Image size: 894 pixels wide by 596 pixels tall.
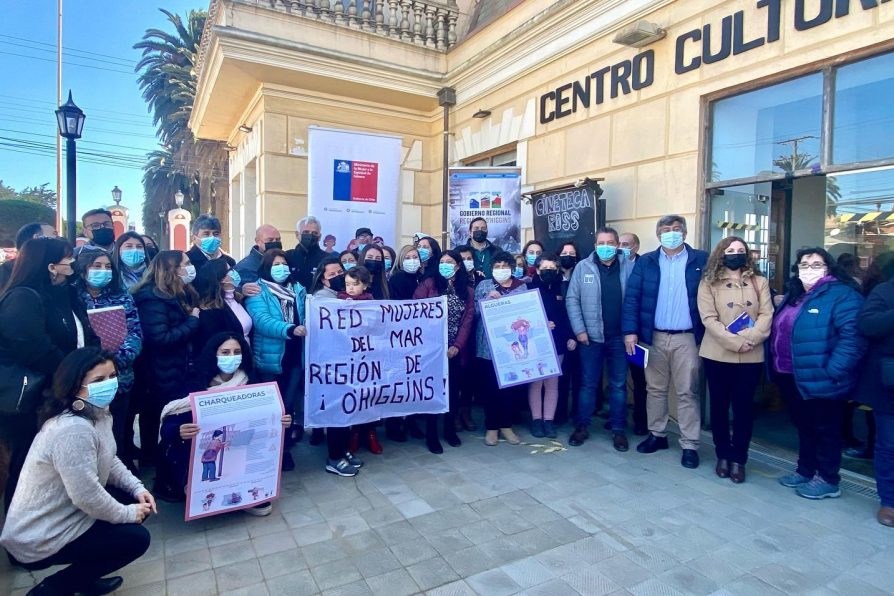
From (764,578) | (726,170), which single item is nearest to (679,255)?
(726,170)

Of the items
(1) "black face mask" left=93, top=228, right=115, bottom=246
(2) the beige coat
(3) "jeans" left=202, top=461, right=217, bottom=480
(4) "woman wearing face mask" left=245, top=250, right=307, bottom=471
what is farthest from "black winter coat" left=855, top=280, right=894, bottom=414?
(1) "black face mask" left=93, top=228, right=115, bottom=246

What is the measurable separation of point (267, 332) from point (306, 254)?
1824 mm

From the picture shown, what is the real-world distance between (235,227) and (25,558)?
1121cm

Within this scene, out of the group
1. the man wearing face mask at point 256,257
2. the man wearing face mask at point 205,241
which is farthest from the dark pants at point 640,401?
the man wearing face mask at point 205,241

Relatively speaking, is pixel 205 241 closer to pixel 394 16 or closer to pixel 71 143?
pixel 71 143

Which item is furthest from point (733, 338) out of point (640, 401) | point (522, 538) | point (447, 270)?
point (447, 270)

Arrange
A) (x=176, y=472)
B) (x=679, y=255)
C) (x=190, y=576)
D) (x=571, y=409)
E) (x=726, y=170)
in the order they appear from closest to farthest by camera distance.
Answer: (x=190, y=576) < (x=176, y=472) < (x=679, y=255) < (x=726, y=170) < (x=571, y=409)

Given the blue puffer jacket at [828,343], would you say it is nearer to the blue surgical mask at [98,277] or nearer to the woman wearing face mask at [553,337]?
the woman wearing face mask at [553,337]

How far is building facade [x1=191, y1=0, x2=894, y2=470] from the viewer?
4707mm

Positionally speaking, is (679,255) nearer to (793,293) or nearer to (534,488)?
(793,293)

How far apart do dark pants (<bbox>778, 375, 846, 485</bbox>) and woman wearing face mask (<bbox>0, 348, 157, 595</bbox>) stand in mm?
4490

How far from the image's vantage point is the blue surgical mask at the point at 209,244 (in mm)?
4886

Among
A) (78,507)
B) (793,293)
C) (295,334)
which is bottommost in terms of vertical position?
(78,507)

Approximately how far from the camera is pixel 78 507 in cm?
255
